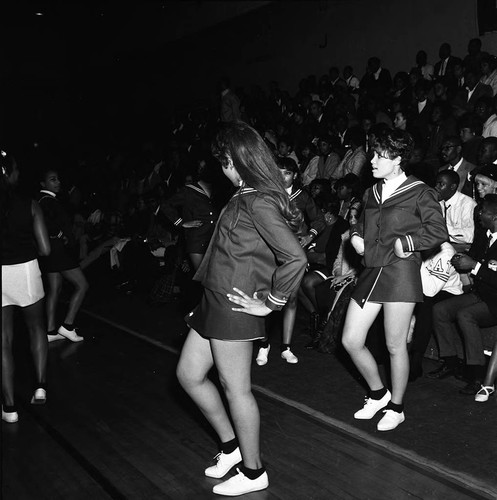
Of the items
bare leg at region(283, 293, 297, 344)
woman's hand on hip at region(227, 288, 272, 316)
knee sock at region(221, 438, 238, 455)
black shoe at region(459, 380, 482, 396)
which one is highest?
woman's hand on hip at region(227, 288, 272, 316)

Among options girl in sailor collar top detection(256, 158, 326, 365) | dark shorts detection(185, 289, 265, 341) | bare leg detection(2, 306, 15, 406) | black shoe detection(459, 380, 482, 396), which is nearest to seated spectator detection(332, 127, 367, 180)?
girl in sailor collar top detection(256, 158, 326, 365)

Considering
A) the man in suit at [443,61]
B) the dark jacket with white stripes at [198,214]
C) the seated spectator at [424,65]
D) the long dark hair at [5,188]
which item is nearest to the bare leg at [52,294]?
the dark jacket with white stripes at [198,214]

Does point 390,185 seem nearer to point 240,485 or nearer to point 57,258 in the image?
point 240,485

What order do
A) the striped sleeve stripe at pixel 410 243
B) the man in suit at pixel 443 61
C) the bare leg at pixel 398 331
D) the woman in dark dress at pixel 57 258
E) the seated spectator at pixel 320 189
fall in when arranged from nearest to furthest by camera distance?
the striped sleeve stripe at pixel 410 243 → the bare leg at pixel 398 331 → the woman in dark dress at pixel 57 258 → the seated spectator at pixel 320 189 → the man in suit at pixel 443 61

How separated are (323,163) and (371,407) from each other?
5.20 m

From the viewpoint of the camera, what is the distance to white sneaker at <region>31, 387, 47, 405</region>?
4.47m

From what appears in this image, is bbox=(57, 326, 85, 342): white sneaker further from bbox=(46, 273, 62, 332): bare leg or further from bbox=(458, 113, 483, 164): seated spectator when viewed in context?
bbox=(458, 113, 483, 164): seated spectator

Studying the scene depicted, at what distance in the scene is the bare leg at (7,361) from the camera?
410cm

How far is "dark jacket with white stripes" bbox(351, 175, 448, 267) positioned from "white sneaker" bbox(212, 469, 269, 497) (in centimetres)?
137

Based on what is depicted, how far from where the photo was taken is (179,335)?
6242 millimetres

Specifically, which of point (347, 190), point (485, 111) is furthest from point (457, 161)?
point (485, 111)

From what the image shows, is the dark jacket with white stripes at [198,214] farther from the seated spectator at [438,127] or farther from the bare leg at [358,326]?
the seated spectator at [438,127]

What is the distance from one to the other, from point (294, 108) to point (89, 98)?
30.2 ft

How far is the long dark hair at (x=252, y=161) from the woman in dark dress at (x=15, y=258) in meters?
1.72
